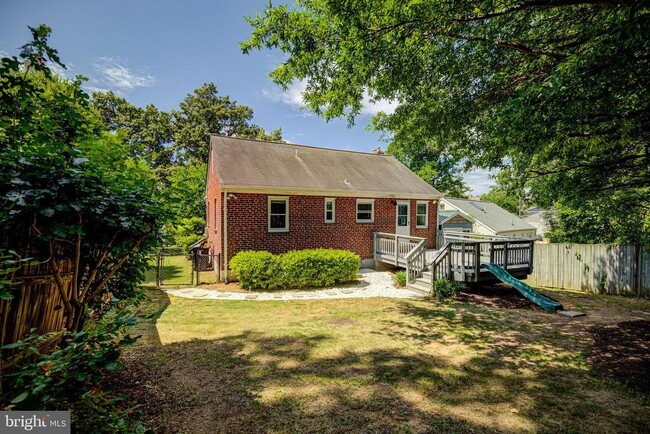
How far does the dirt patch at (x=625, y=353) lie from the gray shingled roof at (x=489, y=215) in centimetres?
2018

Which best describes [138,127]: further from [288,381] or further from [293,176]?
[288,381]

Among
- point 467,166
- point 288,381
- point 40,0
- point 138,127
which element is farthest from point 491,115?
point 138,127

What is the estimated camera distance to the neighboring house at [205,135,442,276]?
1193 centimetres

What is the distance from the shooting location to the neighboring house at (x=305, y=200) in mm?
11930

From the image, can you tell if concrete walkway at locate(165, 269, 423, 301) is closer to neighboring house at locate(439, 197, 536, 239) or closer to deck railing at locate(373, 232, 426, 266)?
deck railing at locate(373, 232, 426, 266)

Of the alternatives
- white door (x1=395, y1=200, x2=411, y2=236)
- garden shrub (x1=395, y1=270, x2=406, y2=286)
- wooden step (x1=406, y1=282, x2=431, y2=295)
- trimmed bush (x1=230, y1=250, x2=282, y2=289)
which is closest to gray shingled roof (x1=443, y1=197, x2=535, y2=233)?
white door (x1=395, y1=200, x2=411, y2=236)

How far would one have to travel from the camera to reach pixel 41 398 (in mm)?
1762

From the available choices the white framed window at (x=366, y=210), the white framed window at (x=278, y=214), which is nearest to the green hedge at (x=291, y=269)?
the white framed window at (x=278, y=214)

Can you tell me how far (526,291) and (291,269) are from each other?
26.2ft

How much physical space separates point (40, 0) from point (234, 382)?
741cm

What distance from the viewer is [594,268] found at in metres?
12.0

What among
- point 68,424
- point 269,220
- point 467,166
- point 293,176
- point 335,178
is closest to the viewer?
point 68,424

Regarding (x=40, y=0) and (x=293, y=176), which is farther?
(x=293, y=176)

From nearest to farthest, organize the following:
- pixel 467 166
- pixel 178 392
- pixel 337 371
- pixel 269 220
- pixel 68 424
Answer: pixel 68 424 → pixel 178 392 → pixel 337 371 → pixel 467 166 → pixel 269 220
